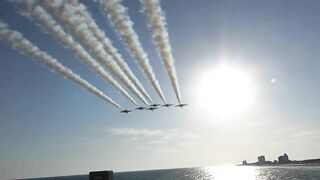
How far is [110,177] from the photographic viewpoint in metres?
52.1

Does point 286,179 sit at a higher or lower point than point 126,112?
lower

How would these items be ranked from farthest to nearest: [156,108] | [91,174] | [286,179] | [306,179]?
1. [286,179]
2. [306,179]
3. [156,108]
4. [91,174]

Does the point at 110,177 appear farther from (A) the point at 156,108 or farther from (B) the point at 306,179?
(B) the point at 306,179

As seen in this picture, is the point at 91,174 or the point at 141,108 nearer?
the point at 91,174

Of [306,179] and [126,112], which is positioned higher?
[126,112]

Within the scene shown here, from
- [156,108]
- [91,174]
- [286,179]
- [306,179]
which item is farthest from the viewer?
[286,179]

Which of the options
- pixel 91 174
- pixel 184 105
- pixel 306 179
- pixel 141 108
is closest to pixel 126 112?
pixel 141 108

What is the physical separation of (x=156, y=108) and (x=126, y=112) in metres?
6.72

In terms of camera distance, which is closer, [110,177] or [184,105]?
[110,177]

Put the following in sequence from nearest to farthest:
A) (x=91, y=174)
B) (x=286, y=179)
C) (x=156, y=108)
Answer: (x=91, y=174) < (x=156, y=108) < (x=286, y=179)

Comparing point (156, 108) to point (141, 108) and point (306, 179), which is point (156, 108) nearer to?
point (141, 108)

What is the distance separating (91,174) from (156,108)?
56.0ft

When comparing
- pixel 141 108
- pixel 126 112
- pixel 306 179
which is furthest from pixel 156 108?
pixel 306 179

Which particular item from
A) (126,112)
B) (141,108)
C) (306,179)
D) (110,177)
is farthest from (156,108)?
(306,179)
